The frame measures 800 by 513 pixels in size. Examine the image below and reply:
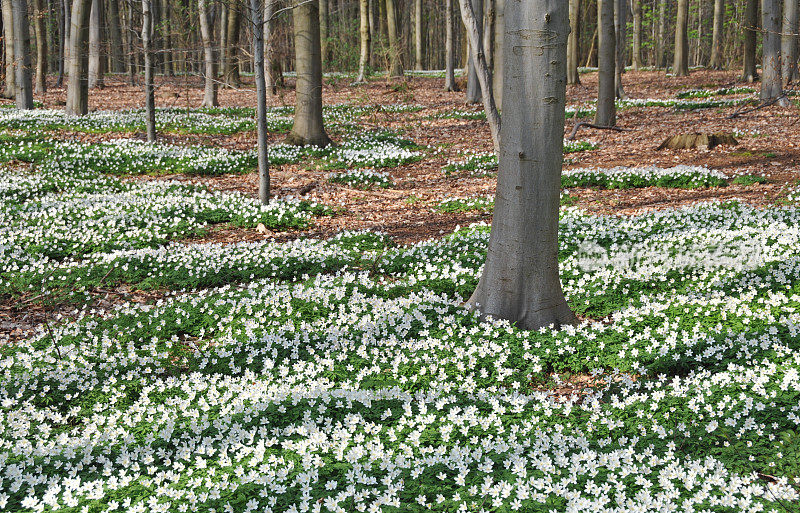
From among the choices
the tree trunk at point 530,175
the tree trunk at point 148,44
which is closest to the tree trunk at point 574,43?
the tree trunk at point 148,44

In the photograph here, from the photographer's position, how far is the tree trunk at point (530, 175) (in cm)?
602

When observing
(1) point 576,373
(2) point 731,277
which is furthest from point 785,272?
(1) point 576,373

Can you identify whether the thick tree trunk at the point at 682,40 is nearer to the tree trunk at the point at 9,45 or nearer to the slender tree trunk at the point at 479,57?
the slender tree trunk at the point at 479,57

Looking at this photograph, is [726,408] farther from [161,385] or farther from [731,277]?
[161,385]

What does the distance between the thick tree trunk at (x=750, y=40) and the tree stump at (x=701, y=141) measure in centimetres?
1123

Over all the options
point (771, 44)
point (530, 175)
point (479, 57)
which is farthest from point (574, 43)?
point (530, 175)

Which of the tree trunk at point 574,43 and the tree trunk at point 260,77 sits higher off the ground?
the tree trunk at point 574,43

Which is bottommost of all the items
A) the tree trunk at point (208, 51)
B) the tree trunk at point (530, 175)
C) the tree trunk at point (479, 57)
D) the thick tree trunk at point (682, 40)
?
the tree trunk at point (530, 175)

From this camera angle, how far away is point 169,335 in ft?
24.0

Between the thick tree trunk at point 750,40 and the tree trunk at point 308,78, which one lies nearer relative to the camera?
the tree trunk at point 308,78

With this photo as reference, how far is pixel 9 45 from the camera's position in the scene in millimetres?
24672

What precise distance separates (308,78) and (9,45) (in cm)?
1553

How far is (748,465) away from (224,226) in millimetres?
9648

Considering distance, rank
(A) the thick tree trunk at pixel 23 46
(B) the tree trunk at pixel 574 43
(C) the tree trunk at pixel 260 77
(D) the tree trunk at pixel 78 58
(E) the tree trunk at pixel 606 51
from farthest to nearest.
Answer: (B) the tree trunk at pixel 574 43 < (A) the thick tree trunk at pixel 23 46 < (D) the tree trunk at pixel 78 58 < (E) the tree trunk at pixel 606 51 < (C) the tree trunk at pixel 260 77
